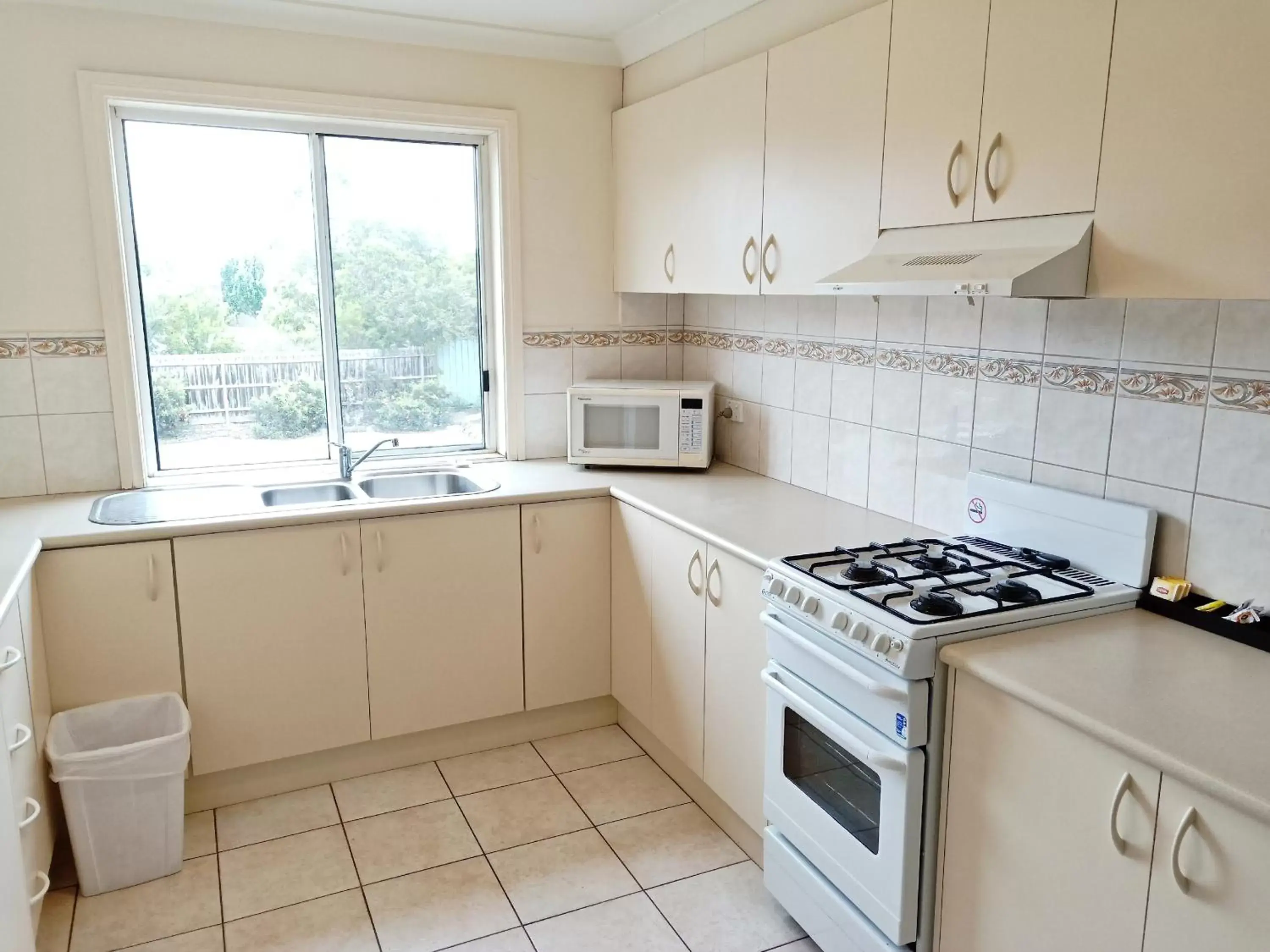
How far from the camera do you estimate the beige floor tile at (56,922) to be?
2.22 m

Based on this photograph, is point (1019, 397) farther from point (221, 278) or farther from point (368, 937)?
point (221, 278)

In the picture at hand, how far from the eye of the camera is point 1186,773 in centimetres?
129

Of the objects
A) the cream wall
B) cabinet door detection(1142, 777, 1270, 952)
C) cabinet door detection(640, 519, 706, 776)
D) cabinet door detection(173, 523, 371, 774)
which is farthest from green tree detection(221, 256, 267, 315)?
cabinet door detection(1142, 777, 1270, 952)

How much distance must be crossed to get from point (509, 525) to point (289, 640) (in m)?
0.76

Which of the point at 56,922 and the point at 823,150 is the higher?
the point at 823,150

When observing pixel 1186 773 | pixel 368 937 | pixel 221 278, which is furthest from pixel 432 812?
pixel 1186 773

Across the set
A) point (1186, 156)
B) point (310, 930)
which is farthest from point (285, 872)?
point (1186, 156)

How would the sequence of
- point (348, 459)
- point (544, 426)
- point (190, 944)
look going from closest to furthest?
point (190, 944) < point (348, 459) < point (544, 426)

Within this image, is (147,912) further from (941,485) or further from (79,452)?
(941,485)

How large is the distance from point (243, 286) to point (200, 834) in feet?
5.84

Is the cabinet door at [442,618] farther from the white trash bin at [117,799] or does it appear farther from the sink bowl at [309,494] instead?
the white trash bin at [117,799]

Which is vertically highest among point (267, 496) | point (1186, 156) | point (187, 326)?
point (1186, 156)

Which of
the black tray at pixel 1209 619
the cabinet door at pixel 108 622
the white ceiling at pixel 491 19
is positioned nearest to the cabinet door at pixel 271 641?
the cabinet door at pixel 108 622

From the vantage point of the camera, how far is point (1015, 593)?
6.08 ft
